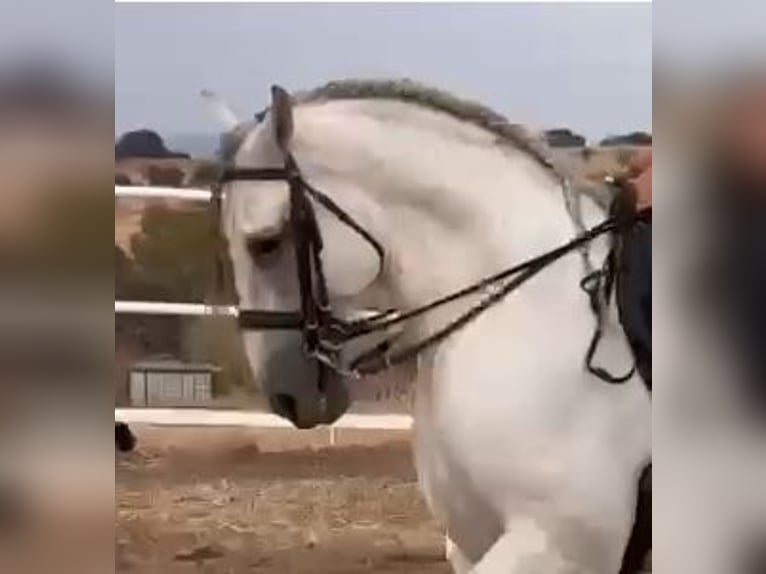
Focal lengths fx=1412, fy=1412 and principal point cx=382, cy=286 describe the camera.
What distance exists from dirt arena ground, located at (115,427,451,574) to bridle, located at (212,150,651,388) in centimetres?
8

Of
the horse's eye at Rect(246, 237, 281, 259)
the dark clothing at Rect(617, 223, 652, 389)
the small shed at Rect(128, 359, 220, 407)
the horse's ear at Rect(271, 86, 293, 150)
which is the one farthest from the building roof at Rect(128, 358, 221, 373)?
the dark clothing at Rect(617, 223, 652, 389)

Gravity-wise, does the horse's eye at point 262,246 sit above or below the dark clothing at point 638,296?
above

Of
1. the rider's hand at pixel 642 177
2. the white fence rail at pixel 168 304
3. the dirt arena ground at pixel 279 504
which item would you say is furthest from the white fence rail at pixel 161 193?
the rider's hand at pixel 642 177

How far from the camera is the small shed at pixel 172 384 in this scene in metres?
1.36

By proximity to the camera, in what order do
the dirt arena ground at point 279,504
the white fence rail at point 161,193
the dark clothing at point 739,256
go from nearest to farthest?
Result: 1. the dark clothing at point 739,256
2. the white fence rail at point 161,193
3. the dirt arena ground at point 279,504

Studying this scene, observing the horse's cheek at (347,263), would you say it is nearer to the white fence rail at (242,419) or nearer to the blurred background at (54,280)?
the white fence rail at (242,419)

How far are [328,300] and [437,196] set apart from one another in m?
0.15

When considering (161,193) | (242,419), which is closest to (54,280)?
(161,193)

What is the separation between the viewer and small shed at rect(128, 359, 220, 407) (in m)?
1.36

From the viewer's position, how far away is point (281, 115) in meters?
1.35

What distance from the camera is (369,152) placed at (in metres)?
1.39

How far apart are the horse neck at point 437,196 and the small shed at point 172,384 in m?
0.20

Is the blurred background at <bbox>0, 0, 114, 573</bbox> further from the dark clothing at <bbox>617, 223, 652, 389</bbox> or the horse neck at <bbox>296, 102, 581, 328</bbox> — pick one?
the dark clothing at <bbox>617, 223, 652, 389</bbox>

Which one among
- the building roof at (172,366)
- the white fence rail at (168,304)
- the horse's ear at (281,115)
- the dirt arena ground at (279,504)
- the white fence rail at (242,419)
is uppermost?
the horse's ear at (281,115)
